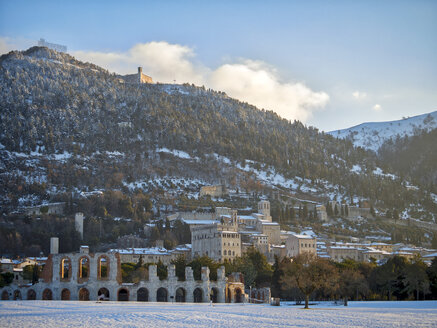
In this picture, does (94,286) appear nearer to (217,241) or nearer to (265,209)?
(217,241)

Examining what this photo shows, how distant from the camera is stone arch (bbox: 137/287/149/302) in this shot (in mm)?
69688

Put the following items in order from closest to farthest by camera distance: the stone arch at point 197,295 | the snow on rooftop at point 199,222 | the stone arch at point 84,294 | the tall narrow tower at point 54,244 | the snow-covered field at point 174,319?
the snow-covered field at point 174,319 < the stone arch at point 84,294 < the stone arch at point 197,295 < the tall narrow tower at point 54,244 < the snow on rooftop at point 199,222

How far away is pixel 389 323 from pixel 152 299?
1297 inches

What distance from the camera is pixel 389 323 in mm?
38188

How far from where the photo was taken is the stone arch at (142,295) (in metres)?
69.7

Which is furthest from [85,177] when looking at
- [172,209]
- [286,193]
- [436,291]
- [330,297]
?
[436,291]

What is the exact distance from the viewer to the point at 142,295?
70.2m

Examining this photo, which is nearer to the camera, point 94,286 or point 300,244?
point 94,286

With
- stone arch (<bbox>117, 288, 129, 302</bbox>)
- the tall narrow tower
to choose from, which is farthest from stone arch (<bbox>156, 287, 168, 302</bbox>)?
the tall narrow tower

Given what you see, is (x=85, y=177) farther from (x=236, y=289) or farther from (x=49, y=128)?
(x=236, y=289)

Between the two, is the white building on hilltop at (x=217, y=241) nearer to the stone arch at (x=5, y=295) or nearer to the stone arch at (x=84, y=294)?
the stone arch at (x=84, y=294)

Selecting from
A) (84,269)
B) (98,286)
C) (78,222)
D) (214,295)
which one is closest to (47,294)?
(98,286)

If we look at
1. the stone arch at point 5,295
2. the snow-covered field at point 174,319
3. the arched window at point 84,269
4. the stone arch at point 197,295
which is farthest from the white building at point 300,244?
the snow-covered field at point 174,319

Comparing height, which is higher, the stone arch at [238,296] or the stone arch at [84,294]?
the stone arch at [84,294]
